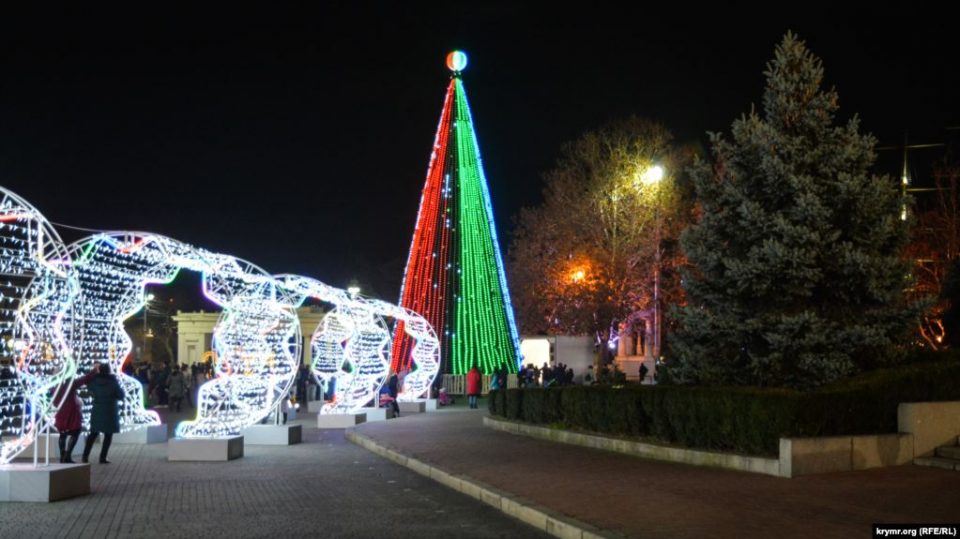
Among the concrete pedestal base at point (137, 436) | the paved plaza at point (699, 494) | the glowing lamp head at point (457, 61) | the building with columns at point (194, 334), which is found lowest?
the concrete pedestal base at point (137, 436)

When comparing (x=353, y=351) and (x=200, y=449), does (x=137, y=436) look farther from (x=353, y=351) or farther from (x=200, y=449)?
(x=353, y=351)

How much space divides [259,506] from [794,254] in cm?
961

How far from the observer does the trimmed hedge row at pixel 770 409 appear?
13.9 metres

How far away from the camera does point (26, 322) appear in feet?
40.9

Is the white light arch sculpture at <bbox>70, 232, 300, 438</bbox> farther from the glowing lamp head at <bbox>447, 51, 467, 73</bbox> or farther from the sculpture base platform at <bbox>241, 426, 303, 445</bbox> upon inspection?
the glowing lamp head at <bbox>447, 51, 467, 73</bbox>

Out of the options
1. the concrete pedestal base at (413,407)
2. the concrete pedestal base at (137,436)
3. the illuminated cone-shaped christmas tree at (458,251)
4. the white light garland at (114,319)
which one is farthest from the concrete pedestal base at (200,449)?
the illuminated cone-shaped christmas tree at (458,251)

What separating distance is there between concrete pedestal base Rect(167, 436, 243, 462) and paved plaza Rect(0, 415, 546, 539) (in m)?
0.30

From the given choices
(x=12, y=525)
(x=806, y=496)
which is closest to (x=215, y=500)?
(x=12, y=525)

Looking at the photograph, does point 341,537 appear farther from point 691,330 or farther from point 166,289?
point 166,289

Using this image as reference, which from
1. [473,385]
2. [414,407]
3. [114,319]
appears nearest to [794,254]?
[114,319]

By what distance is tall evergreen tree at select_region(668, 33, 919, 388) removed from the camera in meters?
16.6

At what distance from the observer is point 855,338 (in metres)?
16.4

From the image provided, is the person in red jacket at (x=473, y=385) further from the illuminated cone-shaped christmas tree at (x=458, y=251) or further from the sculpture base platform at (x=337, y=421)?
the sculpture base platform at (x=337, y=421)

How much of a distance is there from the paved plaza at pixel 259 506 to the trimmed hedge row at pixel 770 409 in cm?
412
